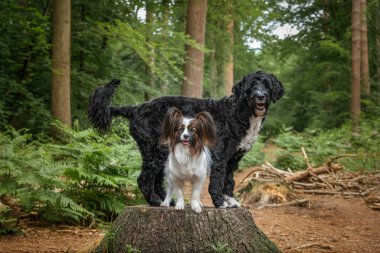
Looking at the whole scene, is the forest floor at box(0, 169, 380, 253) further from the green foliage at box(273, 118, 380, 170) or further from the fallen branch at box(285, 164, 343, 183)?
the green foliage at box(273, 118, 380, 170)

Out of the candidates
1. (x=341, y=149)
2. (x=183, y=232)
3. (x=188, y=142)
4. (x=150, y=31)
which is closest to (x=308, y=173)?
(x=341, y=149)

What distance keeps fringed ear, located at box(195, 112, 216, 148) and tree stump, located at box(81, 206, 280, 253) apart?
33.2 inches

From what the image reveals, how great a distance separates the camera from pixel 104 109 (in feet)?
17.1

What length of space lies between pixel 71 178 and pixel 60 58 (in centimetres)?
474

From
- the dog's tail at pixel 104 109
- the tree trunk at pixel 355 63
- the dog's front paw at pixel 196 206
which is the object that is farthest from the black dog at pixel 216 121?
the tree trunk at pixel 355 63

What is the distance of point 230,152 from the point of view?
16.1ft

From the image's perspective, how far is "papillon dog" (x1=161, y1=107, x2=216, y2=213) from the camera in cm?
436

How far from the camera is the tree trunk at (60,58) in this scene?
35.4 ft

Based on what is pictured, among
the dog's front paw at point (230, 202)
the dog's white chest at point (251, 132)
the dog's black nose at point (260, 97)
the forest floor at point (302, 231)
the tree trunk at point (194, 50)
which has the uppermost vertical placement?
the tree trunk at point (194, 50)

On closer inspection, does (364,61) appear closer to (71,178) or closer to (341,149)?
(341,149)

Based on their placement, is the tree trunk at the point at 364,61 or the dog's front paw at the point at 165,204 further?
the tree trunk at the point at 364,61

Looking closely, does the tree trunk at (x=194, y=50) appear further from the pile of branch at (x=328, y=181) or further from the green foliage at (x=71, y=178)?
the green foliage at (x=71, y=178)

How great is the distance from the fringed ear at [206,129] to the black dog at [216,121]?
1.28 ft

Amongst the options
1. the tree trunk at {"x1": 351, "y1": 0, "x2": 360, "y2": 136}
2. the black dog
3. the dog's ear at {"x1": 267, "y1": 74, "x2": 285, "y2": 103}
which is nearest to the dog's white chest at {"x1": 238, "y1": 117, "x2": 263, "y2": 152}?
the black dog
